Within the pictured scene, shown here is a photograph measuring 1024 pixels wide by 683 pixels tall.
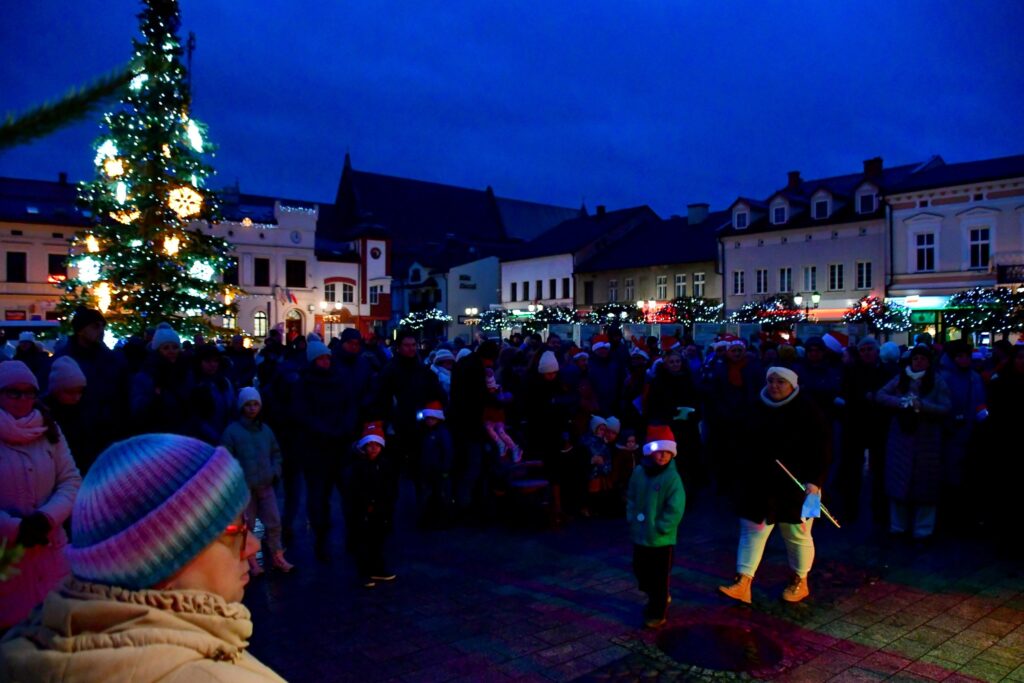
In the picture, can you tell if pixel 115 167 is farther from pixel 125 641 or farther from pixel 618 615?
pixel 125 641

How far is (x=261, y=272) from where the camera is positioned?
4822 cm

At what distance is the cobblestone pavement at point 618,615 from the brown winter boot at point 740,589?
0.33 feet

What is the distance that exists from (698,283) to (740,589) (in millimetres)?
41573

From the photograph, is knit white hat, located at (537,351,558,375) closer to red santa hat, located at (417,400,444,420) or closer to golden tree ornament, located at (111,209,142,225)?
red santa hat, located at (417,400,444,420)


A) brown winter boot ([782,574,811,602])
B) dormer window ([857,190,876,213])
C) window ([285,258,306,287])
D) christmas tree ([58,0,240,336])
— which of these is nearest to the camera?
brown winter boot ([782,574,811,602])

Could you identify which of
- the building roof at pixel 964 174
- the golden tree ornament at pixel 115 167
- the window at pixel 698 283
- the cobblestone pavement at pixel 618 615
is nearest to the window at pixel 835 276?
the building roof at pixel 964 174

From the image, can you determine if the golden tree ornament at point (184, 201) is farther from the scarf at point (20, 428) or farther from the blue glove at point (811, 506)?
the blue glove at point (811, 506)

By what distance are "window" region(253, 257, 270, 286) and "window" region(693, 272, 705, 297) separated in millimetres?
26320

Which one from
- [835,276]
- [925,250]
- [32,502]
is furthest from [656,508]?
[835,276]

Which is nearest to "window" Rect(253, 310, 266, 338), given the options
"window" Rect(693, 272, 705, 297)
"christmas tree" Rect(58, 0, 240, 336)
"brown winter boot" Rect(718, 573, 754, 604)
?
"window" Rect(693, 272, 705, 297)

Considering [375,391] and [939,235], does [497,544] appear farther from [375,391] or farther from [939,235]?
[939,235]

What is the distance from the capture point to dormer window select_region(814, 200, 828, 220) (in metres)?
39.7

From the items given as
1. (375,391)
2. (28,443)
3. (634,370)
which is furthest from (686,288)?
(28,443)

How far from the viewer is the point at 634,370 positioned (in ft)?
37.3
